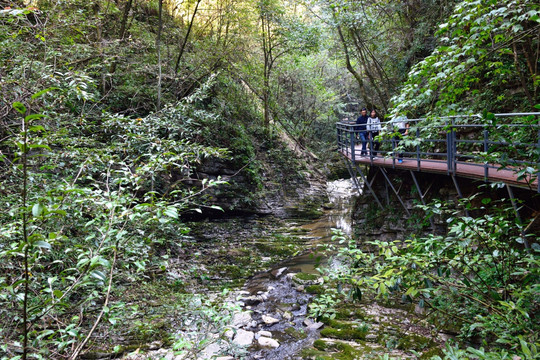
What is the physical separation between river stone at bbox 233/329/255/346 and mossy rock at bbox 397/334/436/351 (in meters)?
2.51

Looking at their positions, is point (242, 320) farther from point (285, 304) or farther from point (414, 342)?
point (414, 342)

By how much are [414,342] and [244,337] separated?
2896 millimetres

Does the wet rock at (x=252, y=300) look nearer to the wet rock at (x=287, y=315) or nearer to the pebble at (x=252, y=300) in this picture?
the pebble at (x=252, y=300)

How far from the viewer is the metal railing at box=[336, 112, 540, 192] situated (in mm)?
→ 2719

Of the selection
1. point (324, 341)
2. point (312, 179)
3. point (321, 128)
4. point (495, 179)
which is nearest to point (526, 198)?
point (495, 179)

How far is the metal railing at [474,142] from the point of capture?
8.92 ft

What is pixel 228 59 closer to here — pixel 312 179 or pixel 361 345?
pixel 312 179

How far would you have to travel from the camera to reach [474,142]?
5195 millimetres

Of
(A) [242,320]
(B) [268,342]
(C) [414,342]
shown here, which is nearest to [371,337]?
(C) [414,342]

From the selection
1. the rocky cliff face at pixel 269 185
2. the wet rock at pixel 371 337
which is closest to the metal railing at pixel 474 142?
the wet rock at pixel 371 337

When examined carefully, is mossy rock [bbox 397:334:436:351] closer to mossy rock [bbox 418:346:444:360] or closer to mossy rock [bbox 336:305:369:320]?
mossy rock [bbox 418:346:444:360]

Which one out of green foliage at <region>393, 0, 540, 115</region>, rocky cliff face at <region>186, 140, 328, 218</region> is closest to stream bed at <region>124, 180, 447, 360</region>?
rocky cliff face at <region>186, 140, 328, 218</region>

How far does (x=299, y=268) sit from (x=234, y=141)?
656 centimetres

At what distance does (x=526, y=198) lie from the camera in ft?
16.4
